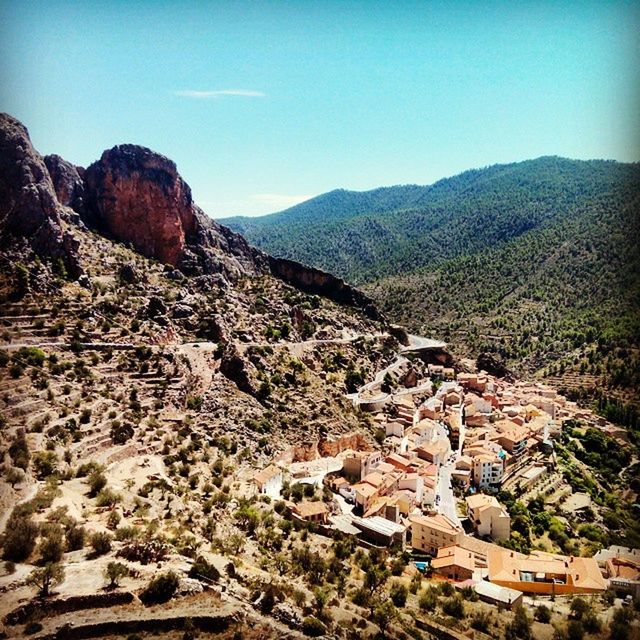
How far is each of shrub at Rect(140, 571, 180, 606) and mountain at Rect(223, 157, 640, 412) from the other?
12454 mm

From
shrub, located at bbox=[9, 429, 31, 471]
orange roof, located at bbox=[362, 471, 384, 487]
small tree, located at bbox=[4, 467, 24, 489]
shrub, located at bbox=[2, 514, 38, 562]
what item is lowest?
orange roof, located at bbox=[362, 471, 384, 487]

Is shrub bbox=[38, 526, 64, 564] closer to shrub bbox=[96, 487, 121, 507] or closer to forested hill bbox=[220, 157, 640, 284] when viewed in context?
shrub bbox=[96, 487, 121, 507]

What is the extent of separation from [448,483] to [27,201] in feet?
97.6

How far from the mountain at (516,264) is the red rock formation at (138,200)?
34.6 m

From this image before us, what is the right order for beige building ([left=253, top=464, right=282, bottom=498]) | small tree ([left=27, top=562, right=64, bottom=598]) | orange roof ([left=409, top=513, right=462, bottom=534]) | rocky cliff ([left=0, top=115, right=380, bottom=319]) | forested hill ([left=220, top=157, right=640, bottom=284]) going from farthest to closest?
forested hill ([left=220, top=157, right=640, bottom=284]) → rocky cliff ([left=0, top=115, right=380, bottom=319]) → beige building ([left=253, top=464, right=282, bottom=498]) → orange roof ([left=409, top=513, right=462, bottom=534]) → small tree ([left=27, top=562, right=64, bottom=598])

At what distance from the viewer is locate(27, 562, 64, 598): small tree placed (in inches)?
418

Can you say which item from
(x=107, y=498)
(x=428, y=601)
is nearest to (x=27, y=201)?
(x=107, y=498)

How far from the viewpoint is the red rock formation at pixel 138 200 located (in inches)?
1799

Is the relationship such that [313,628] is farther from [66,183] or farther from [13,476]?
[66,183]

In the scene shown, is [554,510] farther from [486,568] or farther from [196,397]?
[196,397]

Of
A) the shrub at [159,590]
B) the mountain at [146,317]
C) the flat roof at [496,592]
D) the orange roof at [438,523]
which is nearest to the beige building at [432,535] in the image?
the orange roof at [438,523]

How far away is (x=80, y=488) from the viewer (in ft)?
55.8

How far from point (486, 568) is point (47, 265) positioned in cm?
2783

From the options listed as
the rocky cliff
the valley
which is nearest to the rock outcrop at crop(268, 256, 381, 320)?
the rocky cliff
